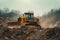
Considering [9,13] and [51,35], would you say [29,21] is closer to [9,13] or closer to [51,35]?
[51,35]

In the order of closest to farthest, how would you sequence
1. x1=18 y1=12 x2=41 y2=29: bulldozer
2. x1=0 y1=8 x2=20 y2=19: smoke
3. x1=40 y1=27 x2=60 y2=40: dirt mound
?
x1=40 y1=27 x2=60 y2=40: dirt mound < x1=18 y1=12 x2=41 y2=29: bulldozer < x1=0 y1=8 x2=20 y2=19: smoke

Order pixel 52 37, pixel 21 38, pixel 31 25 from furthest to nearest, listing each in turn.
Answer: pixel 31 25, pixel 21 38, pixel 52 37

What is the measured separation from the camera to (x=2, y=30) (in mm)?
23531

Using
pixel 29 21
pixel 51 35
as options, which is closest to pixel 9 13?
pixel 29 21

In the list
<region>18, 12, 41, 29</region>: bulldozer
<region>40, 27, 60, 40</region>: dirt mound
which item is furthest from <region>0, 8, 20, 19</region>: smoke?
<region>40, 27, 60, 40</region>: dirt mound

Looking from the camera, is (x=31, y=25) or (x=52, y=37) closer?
(x=52, y=37)

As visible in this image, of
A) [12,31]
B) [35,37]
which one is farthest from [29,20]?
[35,37]

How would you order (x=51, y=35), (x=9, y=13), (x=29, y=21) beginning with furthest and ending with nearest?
(x=9, y=13), (x=29, y=21), (x=51, y=35)

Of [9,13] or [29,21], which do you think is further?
[9,13]

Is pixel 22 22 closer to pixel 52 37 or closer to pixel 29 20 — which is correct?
pixel 29 20

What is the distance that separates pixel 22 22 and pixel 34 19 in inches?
56.8

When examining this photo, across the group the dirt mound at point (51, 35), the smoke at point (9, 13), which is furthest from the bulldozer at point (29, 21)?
the smoke at point (9, 13)

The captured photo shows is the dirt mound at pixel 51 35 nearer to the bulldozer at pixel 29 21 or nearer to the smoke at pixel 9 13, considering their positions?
the bulldozer at pixel 29 21

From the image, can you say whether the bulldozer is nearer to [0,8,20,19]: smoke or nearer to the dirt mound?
the dirt mound
